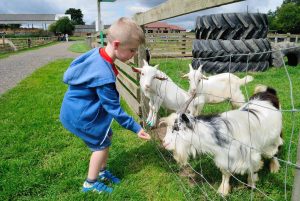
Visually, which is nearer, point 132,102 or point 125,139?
point 125,139

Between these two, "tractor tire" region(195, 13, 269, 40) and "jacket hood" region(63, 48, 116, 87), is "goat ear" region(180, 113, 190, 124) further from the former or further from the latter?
"tractor tire" region(195, 13, 269, 40)

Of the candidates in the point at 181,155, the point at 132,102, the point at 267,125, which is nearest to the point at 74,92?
the point at 181,155

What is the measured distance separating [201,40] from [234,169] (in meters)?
7.16

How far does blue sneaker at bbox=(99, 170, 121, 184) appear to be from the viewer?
3.19 meters

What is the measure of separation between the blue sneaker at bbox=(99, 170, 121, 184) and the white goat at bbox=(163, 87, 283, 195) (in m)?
0.79

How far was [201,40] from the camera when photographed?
9.24 m

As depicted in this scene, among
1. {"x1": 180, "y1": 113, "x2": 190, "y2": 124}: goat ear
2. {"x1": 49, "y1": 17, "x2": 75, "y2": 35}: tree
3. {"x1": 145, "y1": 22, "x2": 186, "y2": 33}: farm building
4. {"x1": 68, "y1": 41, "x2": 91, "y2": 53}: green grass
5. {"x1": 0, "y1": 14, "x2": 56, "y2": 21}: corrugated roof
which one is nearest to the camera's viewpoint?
{"x1": 180, "y1": 113, "x2": 190, "y2": 124}: goat ear

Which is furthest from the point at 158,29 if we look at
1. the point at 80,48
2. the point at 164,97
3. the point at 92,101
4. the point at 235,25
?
the point at 92,101

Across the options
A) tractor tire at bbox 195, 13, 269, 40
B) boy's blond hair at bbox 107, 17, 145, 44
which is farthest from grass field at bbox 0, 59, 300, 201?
tractor tire at bbox 195, 13, 269, 40

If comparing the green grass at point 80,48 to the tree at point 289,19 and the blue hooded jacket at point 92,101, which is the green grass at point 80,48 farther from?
the tree at point 289,19

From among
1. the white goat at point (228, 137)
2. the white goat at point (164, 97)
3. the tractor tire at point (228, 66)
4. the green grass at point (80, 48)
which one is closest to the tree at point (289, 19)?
the green grass at point (80, 48)

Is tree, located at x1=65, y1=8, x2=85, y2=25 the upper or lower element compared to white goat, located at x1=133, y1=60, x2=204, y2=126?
upper

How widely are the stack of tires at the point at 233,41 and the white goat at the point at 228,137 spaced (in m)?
6.16

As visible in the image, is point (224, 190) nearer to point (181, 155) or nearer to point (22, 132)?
point (181, 155)
